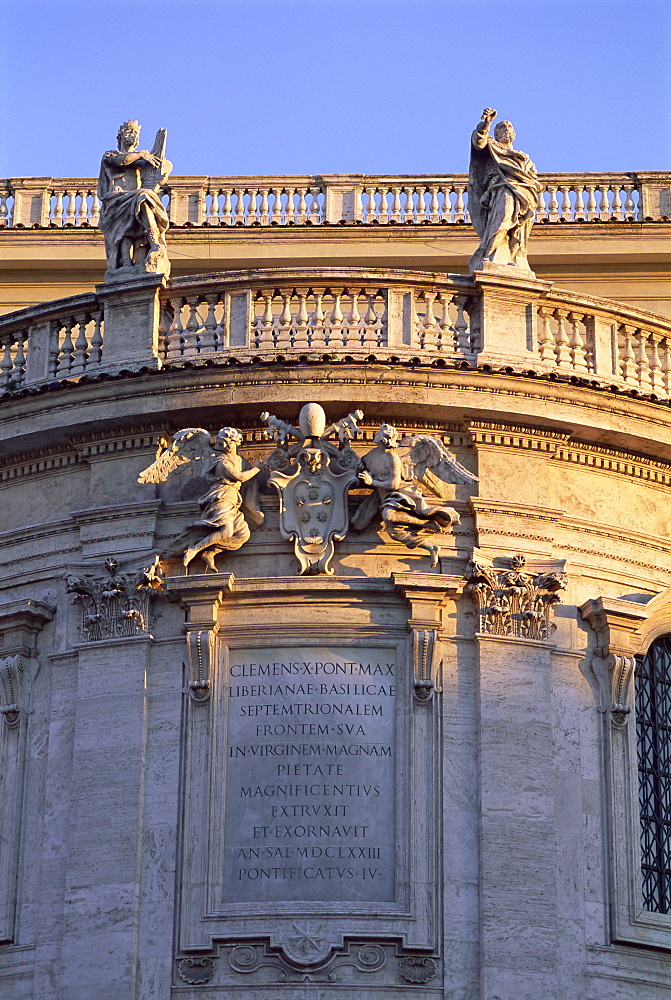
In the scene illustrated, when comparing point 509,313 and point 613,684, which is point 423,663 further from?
point 509,313

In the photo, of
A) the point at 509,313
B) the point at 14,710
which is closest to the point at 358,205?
the point at 509,313

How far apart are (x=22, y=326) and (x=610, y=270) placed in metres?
12.1

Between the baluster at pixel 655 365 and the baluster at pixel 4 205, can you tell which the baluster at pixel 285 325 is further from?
the baluster at pixel 4 205

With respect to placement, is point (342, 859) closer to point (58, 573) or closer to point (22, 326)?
point (58, 573)

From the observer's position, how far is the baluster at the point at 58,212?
37125 mm

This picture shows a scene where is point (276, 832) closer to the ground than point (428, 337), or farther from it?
closer to the ground

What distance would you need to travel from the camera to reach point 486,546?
1025 inches

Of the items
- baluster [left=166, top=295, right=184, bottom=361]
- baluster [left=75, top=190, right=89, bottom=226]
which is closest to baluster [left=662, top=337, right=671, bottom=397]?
baluster [left=166, top=295, right=184, bottom=361]

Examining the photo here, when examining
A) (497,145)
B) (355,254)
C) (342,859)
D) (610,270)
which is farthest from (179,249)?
(342,859)

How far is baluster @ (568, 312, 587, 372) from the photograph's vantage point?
89.2 feet

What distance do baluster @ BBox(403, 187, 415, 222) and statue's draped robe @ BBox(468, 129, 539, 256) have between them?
334 inches

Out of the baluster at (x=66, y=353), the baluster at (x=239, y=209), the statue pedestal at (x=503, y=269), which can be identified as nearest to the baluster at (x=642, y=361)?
the statue pedestal at (x=503, y=269)

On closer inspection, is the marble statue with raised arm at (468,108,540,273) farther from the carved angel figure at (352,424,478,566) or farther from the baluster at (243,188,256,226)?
the baluster at (243,188,256,226)

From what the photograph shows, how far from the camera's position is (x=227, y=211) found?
37.0 meters
